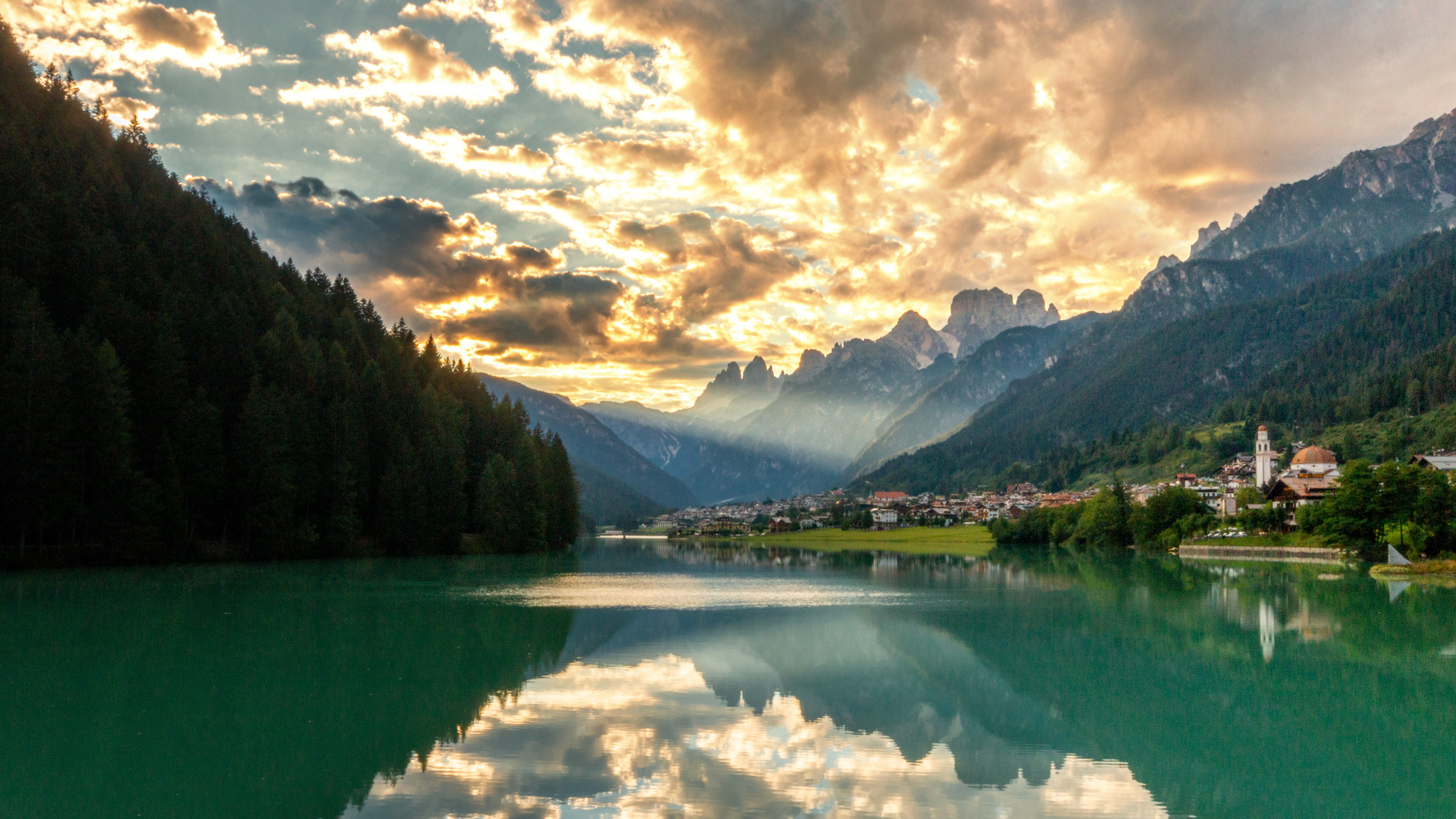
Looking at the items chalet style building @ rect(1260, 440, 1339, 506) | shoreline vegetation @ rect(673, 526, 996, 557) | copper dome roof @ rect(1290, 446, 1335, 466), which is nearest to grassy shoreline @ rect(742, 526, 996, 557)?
shoreline vegetation @ rect(673, 526, 996, 557)

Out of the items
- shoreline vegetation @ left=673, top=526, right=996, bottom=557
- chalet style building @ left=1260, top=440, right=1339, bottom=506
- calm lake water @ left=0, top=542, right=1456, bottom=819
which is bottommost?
shoreline vegetation @ left=673, top=526, right=996, bottom=557

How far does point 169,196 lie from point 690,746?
8877cm

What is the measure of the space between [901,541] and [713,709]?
13687 centimetres

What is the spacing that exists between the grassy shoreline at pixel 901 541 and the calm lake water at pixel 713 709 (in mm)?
79206

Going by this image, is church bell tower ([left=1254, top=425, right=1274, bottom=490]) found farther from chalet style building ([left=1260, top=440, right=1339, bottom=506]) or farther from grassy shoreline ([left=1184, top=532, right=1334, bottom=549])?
grassy shoreline ([left=1184, top=532, right=1334, bottom=549])

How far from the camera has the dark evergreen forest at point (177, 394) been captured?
58.2m

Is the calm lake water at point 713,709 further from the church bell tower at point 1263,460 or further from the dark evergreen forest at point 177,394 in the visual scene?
the church bell tower at point 1263,460

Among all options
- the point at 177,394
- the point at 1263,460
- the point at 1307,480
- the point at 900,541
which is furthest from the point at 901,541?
the point at 177,394

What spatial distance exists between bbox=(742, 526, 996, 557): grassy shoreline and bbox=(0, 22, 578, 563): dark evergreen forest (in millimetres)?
55985

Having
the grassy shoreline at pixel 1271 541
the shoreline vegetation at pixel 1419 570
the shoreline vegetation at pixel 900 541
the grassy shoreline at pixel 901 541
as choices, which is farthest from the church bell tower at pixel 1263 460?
the shoreline vegetation at pixel 1419 570

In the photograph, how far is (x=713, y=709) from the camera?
22.2 meters

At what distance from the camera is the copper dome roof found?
13262 centimetres

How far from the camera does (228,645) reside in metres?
29.2

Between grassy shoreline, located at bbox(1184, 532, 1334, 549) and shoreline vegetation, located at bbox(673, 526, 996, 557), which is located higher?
grassy shoreline, located at bbox(1184, 532, 1334, 549)
